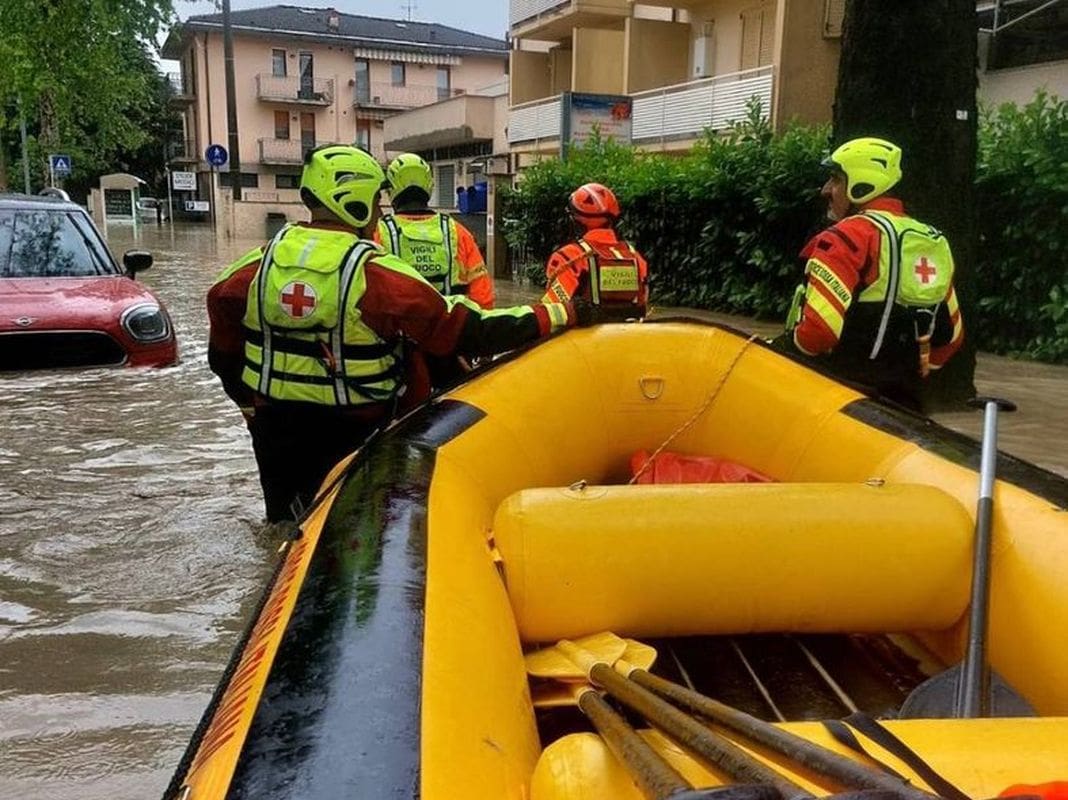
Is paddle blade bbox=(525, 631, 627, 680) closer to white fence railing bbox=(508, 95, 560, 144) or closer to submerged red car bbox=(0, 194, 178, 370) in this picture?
submerged red car bbox=(0, 194, 178, 370)

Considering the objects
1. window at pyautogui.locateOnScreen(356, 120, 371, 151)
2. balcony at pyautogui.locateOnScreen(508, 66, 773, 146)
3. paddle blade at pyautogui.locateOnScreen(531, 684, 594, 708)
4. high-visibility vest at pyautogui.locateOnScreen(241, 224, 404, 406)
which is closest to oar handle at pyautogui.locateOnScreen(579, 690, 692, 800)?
paddle blade at pyautogui.locateOnScreen(531, 684, 594, 708)

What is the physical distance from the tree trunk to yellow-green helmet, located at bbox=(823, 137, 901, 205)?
127 inches

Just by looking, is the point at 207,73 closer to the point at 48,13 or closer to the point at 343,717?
the point at 48,13

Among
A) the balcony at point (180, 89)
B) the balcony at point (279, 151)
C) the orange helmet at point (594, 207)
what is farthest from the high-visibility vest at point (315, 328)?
the balcony at point (180, 89)

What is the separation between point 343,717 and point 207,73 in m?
56.1

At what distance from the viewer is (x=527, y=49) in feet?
98.3

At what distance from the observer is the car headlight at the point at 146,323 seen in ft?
23.4

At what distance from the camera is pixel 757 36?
20734mm

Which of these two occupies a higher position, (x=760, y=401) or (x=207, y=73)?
(x=207, y=73)

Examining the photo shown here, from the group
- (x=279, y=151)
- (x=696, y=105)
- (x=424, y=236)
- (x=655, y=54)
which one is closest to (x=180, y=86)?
(x=279, y=151)

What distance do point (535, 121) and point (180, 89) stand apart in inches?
1693

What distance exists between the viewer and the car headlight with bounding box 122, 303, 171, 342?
7133mm

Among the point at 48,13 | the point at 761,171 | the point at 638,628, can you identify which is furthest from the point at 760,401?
the point at 48,13

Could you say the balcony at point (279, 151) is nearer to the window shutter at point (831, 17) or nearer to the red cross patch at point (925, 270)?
the window shutter at point (831, 17)
